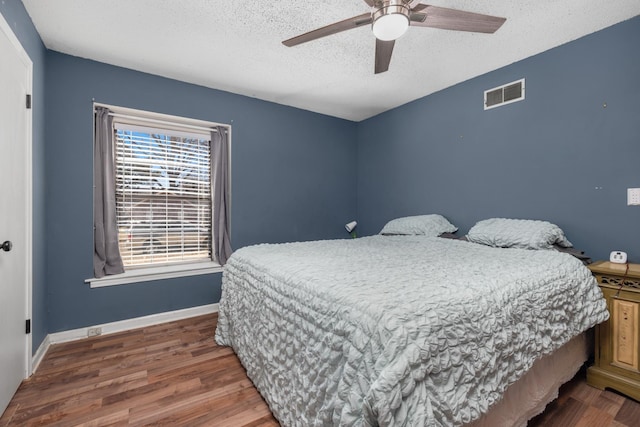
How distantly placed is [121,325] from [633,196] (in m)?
4.22

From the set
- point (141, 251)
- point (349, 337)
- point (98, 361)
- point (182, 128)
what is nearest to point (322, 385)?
point (349, 337)

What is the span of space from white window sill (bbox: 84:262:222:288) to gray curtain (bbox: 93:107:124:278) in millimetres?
64

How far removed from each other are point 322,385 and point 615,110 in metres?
2.74

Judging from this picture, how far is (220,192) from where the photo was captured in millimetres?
3217

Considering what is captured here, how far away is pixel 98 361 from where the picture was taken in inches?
84.3

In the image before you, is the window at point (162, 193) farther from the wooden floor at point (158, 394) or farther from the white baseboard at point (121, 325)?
the wooden floor at point (158, 394)

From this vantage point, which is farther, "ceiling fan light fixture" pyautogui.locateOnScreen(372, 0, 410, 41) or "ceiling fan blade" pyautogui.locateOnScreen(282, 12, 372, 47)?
"ceiling fan blade" pyautogui.locateOnScreen(282, 12, 372, 47)

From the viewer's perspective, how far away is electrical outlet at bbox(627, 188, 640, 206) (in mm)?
1992

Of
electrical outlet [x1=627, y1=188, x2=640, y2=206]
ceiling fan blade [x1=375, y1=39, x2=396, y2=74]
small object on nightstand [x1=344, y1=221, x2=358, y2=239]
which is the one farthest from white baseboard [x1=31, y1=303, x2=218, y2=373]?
electrical outlet [x1=627, y1=188, x2=640, y2=206]

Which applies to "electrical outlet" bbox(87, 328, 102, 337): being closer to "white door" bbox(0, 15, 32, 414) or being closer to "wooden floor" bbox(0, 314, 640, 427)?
"wooden floor" bbox(0, 314, 640, 427)

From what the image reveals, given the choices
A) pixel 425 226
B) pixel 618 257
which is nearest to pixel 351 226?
pixel 425 226

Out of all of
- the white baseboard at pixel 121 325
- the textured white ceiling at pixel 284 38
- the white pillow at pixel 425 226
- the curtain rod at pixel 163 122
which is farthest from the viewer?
the white pillow at pixel 425 226

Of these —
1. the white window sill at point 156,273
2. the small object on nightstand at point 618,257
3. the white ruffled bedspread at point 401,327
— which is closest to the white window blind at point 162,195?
the white window sill at point 156,273

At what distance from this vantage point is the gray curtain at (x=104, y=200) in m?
2.60
